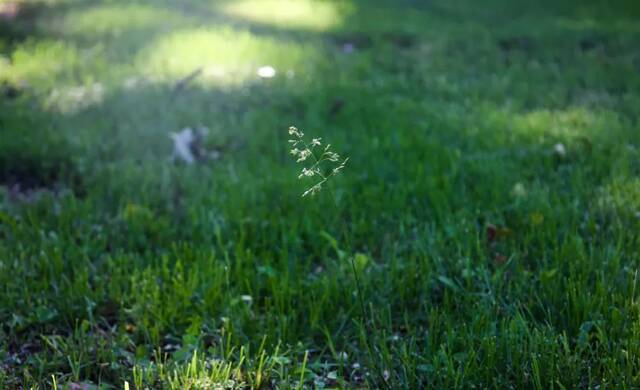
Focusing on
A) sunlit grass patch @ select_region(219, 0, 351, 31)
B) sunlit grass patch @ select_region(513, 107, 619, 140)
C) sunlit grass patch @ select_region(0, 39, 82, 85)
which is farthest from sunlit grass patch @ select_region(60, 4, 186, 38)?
sunlit grass patch @ select_region(513, 107, 619, 140)

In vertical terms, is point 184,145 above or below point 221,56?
below

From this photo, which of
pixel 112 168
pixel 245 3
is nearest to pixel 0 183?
pixel 112 168

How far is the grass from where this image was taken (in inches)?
80.8

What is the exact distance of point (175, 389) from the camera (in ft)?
6.07

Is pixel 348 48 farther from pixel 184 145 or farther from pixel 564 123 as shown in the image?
pixel 184 145

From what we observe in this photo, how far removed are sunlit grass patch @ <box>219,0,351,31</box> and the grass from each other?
1.54 meters

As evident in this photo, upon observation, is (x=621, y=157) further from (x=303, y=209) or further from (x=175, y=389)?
(x=175, y=389)

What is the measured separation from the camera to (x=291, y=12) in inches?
325

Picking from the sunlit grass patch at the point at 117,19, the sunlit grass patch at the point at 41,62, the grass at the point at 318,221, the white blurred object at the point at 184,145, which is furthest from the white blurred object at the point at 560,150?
the sunlit grass patch at the point at 117,19

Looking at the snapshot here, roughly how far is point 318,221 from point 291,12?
580 centimetres

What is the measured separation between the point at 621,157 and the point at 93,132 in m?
3.16

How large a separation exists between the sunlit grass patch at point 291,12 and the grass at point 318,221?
1.54 m

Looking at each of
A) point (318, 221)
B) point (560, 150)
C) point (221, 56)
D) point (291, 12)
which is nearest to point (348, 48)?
point (221, 56)

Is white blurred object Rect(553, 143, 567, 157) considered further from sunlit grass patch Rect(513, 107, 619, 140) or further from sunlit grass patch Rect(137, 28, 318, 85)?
sunlit grass patch Rect(137, 28, 318, 85)
